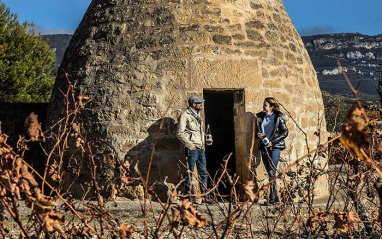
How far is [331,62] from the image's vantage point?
56375mm

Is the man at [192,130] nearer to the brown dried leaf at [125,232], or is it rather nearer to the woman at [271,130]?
the woman at [271,130]

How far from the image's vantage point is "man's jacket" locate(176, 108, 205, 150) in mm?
5965

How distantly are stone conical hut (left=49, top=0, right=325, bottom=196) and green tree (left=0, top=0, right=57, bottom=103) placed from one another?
12478mm

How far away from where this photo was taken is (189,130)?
6.05 m

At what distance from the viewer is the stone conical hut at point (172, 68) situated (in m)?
6.27

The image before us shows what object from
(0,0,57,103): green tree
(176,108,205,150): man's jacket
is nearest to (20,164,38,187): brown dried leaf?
(176,108,205,150): man's jacket

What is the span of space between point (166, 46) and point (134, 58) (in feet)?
1.39

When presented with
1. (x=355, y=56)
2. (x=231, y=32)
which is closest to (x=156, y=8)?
(x=231, y=32)

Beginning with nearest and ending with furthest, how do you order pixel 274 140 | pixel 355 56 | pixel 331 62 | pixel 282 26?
pixel 274 140, pixel 282 26, pixel 331 62, pixel 355 56

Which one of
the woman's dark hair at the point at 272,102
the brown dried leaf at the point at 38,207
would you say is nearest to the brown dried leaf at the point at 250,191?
the brown dried leaf at the point at 38,207

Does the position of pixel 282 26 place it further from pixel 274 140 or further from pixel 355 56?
pixel 355 56

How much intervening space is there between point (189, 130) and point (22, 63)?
14907mm

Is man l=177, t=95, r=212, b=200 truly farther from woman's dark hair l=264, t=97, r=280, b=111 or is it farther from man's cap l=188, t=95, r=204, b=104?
woman's dark hair l=264, t=97, r=280, b=111

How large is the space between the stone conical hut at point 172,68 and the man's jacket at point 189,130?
0.83ft
